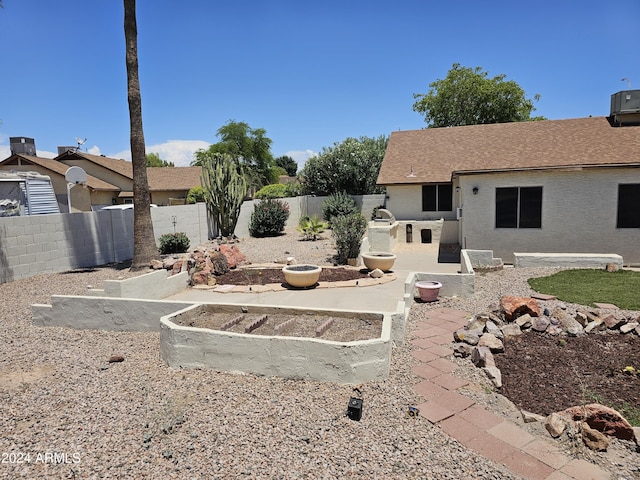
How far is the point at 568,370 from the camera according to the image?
525 centimetres

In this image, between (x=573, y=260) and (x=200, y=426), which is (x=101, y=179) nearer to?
(x=573, y=260)

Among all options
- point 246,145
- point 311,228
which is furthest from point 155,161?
point 311,228

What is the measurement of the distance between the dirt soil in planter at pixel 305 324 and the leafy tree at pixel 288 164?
87.0 meters

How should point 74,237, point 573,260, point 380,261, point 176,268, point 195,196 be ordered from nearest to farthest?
point 176,268 < point 380,261 < point 573,260 < point 74,237 < point 195,196

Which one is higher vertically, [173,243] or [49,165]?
[49,165]

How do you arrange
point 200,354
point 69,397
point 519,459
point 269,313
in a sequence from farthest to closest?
point 269,313 < point 200,354 < point 69,397 < point 519,459

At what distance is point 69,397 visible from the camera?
189 inches

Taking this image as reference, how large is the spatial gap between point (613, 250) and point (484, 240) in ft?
12.5

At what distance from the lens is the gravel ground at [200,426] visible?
3.50 meters

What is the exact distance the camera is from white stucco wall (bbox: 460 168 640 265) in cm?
1249

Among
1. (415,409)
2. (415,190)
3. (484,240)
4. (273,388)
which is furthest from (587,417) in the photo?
(415,190)

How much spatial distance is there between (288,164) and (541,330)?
89.8 m

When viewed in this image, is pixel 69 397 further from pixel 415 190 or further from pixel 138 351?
pixel 415 190

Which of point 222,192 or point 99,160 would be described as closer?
point 222,192
